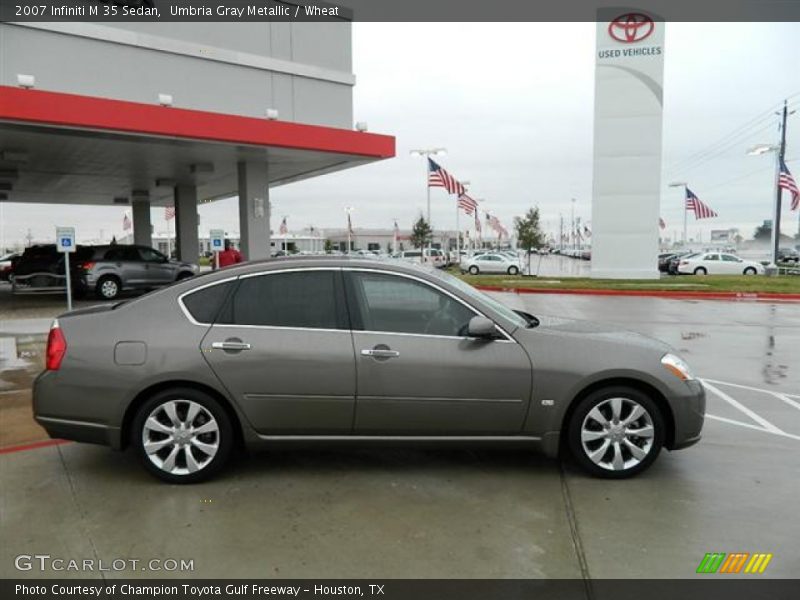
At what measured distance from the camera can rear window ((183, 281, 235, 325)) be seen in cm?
440

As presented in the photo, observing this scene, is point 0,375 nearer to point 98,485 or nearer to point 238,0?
point 98,485

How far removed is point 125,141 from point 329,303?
1194cm

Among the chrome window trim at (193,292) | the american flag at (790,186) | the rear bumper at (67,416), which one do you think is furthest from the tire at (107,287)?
the american flag at (790,186)

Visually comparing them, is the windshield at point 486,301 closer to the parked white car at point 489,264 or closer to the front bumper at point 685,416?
the front bumper at point 685,416

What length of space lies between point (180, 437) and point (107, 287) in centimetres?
1423

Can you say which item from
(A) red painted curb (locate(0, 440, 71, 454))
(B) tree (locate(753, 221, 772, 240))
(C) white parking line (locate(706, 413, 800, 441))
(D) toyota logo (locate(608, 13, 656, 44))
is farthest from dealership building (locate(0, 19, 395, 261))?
(B) tree (locate(753, 221, 772, 240))

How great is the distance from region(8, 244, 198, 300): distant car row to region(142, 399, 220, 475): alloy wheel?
12052 mm

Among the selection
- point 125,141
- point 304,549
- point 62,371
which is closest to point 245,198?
point 125,141

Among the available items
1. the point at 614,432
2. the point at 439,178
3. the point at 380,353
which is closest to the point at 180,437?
the point at 380,353

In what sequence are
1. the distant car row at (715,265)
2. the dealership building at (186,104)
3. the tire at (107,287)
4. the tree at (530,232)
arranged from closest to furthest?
1. the dealership building at (186,104)
2. the tire at (107,287)
3. the distant car row at (715,265)
4. the tree at (530,232)

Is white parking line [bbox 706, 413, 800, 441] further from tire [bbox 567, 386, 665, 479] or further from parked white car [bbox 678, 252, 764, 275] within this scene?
parked white car [bbox 678, 252, 764, 275]

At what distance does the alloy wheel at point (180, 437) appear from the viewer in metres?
4.27

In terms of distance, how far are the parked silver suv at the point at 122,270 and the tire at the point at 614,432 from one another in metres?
15.3
